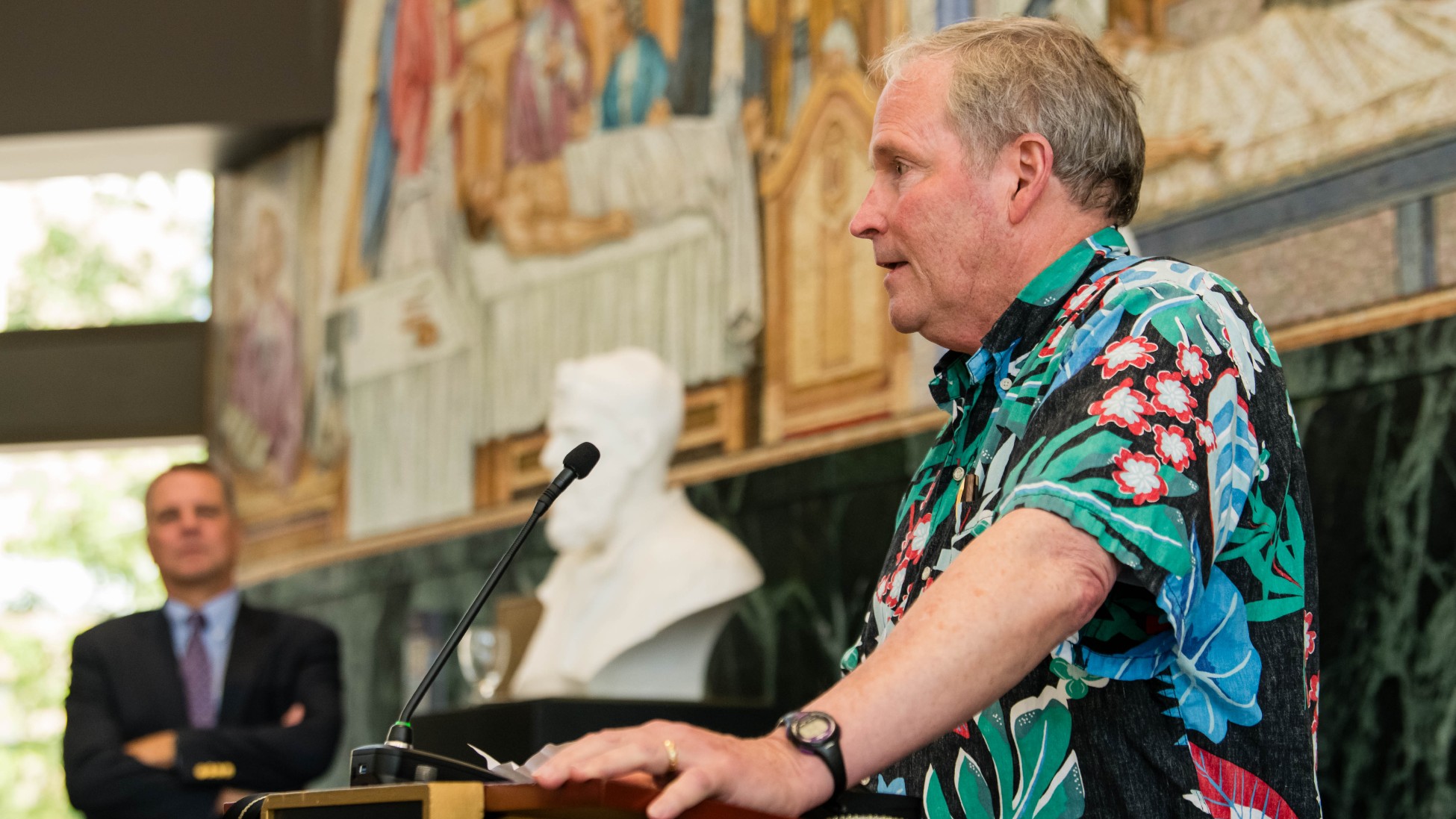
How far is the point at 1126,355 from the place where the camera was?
165cm

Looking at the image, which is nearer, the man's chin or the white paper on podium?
the white paper on podium

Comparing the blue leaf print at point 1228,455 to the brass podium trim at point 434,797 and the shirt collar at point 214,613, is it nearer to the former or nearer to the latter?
the brass podium trim at point 434,797

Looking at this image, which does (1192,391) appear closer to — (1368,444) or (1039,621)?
(1039,621)

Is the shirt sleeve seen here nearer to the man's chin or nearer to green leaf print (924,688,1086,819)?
green leaf print (924,688,1086,819)

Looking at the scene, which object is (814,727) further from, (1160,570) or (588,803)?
(1160,570)

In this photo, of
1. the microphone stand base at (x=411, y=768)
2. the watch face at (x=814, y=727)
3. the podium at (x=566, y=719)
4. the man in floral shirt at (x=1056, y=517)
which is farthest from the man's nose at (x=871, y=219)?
the podium at (x=566, y=719)

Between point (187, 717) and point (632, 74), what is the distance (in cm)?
343

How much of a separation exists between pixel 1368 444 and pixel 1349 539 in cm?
23

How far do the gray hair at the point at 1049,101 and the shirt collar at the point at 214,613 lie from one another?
11.3 feet

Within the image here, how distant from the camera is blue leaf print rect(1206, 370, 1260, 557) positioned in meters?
1.63

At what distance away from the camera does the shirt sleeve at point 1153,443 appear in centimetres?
154

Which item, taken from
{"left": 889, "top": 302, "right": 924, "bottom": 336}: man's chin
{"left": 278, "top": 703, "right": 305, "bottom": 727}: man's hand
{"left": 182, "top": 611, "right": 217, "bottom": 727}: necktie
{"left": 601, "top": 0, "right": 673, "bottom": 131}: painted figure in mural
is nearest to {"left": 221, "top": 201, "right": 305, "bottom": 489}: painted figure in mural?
{"left": 601, "top": 0, "right": 673, "bottom": 131}: painted figure in mural

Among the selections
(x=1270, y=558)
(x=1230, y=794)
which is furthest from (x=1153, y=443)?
(x=1230, y=794)

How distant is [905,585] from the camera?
196 cm
